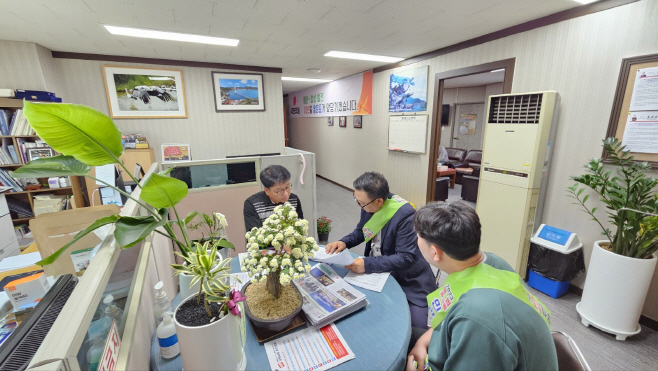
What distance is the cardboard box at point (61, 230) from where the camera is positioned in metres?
1.23

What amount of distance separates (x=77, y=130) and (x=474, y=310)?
3.80 ft

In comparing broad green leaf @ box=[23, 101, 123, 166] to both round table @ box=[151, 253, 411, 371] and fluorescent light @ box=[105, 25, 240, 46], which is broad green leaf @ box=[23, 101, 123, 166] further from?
fluorescent light @ box=[105, 25, 240, 46]

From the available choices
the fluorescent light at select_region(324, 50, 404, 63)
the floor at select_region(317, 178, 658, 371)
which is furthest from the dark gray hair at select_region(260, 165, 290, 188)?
the fluorescent light at select_region(324, 50, 404, 63)

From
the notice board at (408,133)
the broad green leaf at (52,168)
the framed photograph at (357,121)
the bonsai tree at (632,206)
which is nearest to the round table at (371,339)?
the broad green leaf at (52,168)

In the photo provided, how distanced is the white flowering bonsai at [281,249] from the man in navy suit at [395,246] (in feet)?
1.80

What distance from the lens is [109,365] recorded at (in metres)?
0.54

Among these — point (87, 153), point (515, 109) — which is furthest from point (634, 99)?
point (87, 153)

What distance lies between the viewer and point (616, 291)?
1.93 m

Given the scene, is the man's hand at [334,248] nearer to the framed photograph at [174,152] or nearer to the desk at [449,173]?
the framed photograph at [174,152]

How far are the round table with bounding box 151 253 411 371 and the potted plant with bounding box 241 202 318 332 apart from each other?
0.30 feet

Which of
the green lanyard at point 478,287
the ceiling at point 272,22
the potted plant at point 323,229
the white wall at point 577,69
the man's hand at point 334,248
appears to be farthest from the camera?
the potted plant at point 323,229

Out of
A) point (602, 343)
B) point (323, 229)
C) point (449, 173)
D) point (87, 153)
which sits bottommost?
point (602, 343)

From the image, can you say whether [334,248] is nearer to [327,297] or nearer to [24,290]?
[327,297]

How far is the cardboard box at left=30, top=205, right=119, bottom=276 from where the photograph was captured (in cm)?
123
